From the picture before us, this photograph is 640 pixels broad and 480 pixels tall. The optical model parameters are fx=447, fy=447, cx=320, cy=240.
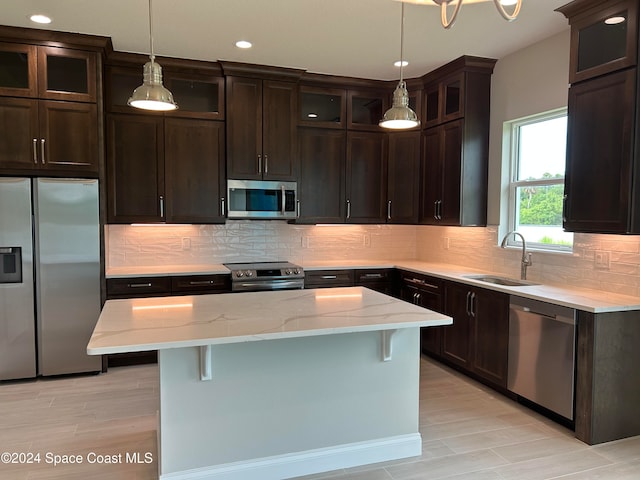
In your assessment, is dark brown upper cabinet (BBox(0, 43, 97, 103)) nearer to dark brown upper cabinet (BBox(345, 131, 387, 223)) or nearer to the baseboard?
dark brown upper cabinet (BBox(345, 131, 387, 223))

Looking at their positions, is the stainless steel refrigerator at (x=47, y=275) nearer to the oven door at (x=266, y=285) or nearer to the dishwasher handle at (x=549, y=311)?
the oven door at (x=266, y=285)

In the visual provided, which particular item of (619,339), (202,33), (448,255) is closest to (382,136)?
(448,255)

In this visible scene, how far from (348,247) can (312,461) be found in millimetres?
3175

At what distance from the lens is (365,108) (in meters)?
5.09

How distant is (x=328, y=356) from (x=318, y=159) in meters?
2.82

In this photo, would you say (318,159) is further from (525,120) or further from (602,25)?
(602,25)

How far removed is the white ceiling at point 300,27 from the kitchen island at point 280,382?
2074 mm

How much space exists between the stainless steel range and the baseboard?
2.07 meters

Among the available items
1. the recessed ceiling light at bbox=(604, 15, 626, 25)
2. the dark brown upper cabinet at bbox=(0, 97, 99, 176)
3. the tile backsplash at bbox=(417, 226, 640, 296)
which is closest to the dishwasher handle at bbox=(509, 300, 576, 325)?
the tile backsplash at bbox=(417, 226, 640, 296)

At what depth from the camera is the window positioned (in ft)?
12.1

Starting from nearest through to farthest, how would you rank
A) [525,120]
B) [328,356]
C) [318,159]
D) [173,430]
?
[173,430] → [328,356] → [525,120] → [318,159]

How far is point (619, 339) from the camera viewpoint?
9.32ft

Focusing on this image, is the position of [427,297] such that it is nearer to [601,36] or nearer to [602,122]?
[602,122]

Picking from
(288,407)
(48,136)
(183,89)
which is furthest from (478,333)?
(48,136)
